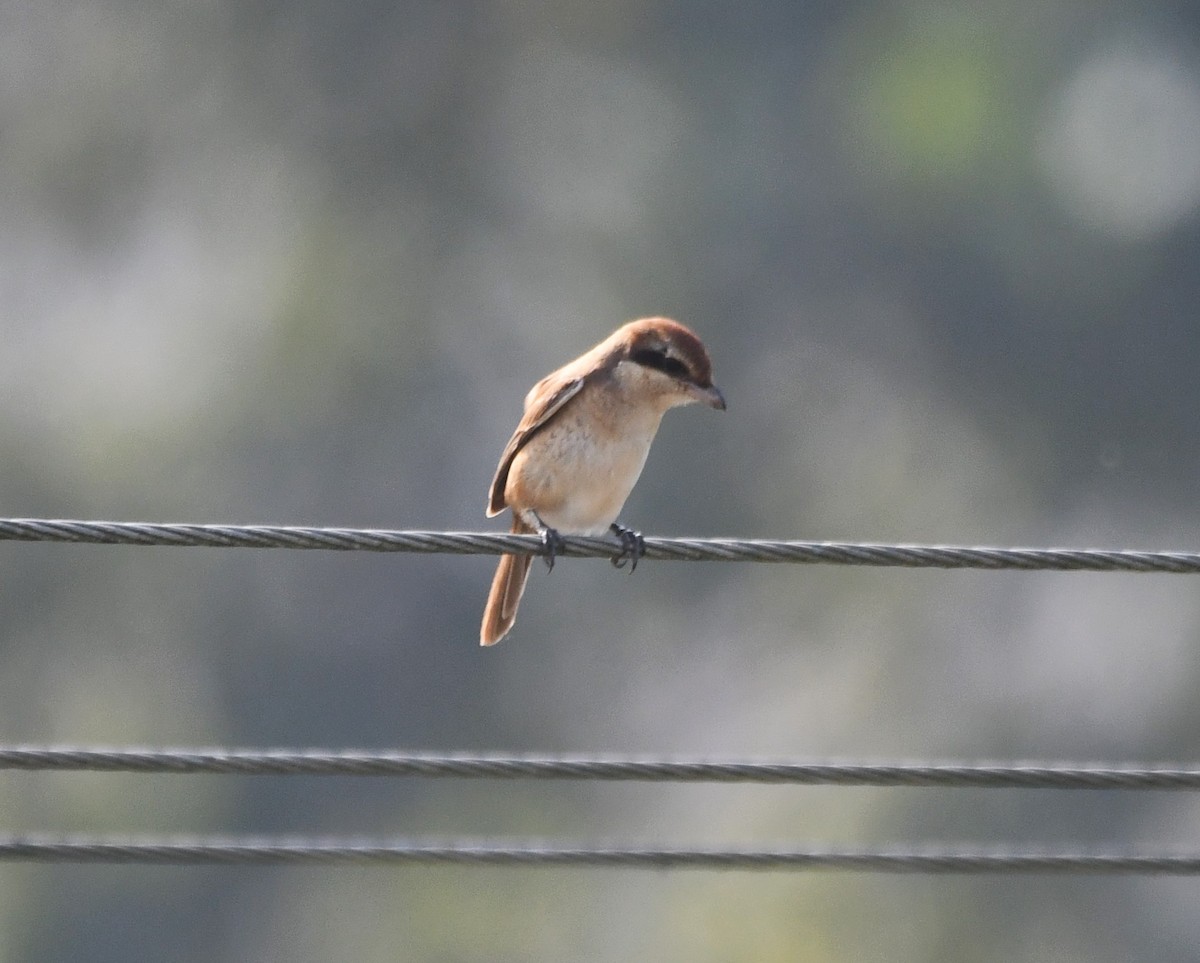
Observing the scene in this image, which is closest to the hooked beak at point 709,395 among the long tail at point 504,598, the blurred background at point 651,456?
the long tail at point 504,598

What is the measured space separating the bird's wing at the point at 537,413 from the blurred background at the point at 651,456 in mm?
11745

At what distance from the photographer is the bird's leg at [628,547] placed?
186 inches

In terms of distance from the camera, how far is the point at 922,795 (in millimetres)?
18250

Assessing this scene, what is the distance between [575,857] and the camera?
4406 millimetres

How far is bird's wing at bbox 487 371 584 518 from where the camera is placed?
6512 millimetres

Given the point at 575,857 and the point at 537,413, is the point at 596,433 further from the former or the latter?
the point at 575,857

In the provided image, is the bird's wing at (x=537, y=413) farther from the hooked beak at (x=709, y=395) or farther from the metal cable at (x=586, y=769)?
the metal cable at (x=586, y=769)

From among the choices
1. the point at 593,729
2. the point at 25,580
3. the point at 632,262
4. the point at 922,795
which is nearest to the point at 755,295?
the point at 632,262

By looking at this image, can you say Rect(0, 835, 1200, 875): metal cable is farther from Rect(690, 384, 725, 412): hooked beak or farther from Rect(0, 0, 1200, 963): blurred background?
Rect(0, 0, 1200, 963): blurred background

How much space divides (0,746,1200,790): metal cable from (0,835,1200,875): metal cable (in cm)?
18

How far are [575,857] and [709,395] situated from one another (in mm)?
2308

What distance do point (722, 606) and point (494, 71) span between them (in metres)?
9.50

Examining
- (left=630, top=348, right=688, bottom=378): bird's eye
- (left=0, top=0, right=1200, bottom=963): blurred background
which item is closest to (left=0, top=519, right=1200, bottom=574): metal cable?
(left=630, top=348, right=688, bottom=378): bird's eye

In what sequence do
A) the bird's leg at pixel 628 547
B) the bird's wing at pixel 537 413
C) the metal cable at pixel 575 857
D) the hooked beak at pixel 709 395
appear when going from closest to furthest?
1. the metal cable at pixel 575 857
2. the bird's leg at pixel 628 547
3. the hooked beak at pixel 709 395
4. the bird's wing at pixel 537 413
